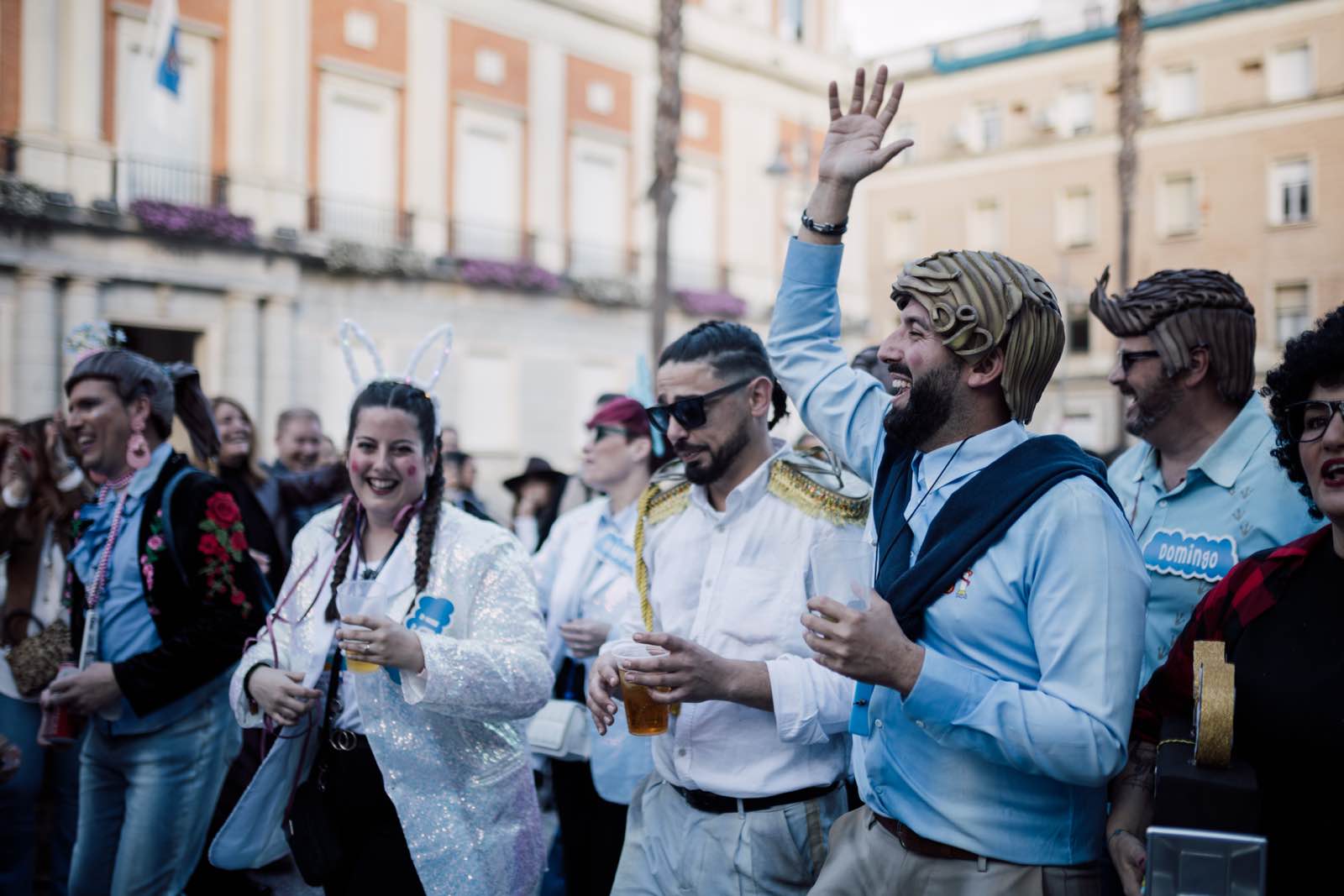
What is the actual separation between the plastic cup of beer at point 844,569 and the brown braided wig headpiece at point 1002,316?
44 centimetres

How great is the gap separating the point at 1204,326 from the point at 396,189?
67.4 feet

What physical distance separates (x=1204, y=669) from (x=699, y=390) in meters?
1.63

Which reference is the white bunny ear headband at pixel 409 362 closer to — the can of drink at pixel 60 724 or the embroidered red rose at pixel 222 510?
the embroidered red rose at pixel 222 510

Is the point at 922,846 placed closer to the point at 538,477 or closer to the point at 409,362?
the point at 409,362

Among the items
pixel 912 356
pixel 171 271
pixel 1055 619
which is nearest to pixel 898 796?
pixel 1055 619

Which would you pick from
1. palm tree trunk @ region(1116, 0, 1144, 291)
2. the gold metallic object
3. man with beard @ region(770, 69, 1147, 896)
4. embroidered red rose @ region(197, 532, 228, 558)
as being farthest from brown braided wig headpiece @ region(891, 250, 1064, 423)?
palm tree trunk @ region(1116, 0, 1144, 291)

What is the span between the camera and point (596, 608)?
465 cm

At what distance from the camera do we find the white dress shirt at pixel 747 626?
2.84 meters

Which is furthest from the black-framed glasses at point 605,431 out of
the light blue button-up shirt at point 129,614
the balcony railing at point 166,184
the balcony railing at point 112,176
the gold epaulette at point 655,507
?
the balcony railing at point 166,184

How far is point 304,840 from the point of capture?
313 cm

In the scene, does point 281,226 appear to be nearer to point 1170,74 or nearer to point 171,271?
point 171,271

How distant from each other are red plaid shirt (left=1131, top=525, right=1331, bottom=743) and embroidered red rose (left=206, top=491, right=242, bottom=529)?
293 centimetres

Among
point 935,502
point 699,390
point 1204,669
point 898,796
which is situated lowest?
point 898,796

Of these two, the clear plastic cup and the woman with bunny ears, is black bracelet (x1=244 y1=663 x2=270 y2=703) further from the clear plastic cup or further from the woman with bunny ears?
the clear plastic cup
